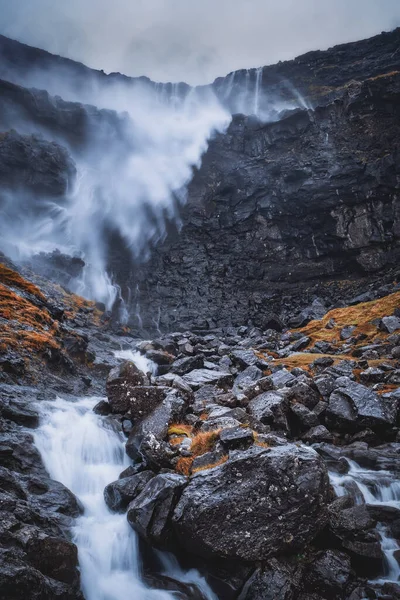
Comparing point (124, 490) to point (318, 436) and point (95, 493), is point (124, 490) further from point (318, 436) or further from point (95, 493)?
point (318, 436)

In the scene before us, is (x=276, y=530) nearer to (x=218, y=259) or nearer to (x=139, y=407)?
(x=139, y=407)

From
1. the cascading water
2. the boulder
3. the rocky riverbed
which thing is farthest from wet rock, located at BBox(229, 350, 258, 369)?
the cascading water

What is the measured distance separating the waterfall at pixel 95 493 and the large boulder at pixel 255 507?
1065 millimetres

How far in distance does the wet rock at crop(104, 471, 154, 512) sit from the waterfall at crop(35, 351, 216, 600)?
0.63ft

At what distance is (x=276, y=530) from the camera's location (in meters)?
6.48

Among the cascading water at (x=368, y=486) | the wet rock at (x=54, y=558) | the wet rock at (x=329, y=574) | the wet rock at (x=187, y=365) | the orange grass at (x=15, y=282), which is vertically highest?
the orange grass at (x=15, y=282)

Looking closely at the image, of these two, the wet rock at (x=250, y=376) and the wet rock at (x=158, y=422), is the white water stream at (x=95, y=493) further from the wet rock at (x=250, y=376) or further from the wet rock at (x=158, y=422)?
the wet rock at (x=250, y=376)

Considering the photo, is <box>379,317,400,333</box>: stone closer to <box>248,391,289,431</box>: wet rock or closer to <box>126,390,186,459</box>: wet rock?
<box>248,391,289,431</box>: wet rock

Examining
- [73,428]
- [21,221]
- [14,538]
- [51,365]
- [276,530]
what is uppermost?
[21,221]

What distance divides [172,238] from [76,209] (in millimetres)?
14454

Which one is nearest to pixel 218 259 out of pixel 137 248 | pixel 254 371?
pixel 137 248

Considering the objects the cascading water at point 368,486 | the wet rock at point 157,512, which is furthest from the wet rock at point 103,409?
the cascading water at point 368,486

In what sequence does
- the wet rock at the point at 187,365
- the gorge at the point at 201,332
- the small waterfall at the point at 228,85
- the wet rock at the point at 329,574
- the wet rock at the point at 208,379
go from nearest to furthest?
the wet rock at the point at 329,574
the gorge at the point at 201,332
the wet rock at the point at 208,379
the wet rock at the point at 187,365
the small waterfall at the point at 228,85

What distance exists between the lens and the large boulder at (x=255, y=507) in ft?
21.1
